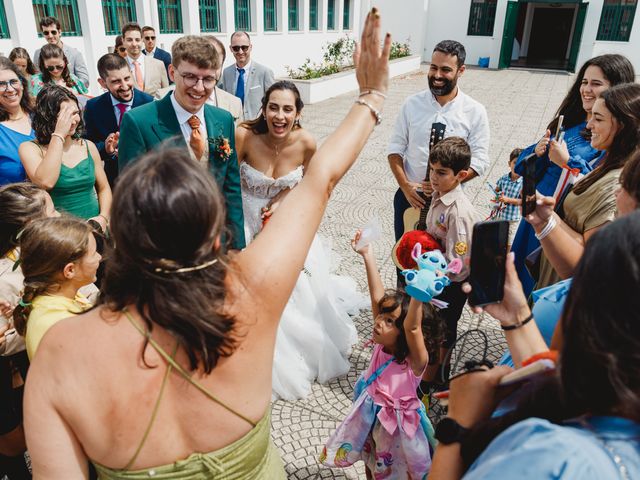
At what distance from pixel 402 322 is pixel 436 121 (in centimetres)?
184

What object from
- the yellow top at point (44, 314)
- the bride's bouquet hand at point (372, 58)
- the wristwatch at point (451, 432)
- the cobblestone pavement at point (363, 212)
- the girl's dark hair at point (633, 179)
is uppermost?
the bride's bouquet hand at point (372, 58)

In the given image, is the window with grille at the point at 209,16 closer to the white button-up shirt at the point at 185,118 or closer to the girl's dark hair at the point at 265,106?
the girl's dark hair at the point at 265,106

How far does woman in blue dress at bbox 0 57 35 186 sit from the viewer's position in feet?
10.5

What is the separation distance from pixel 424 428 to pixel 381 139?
7841mm

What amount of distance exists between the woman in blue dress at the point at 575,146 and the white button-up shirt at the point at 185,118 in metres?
2.08

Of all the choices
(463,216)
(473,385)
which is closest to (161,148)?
(473,385)

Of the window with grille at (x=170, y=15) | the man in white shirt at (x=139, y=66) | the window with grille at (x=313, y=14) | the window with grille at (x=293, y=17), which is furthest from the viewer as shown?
the window with grille at (x=313, y=14)

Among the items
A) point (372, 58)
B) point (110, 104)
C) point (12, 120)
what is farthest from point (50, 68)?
point (372, 58)

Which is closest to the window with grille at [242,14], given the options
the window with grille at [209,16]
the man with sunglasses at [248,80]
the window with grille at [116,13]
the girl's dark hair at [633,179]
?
the window with grille at [209,16]

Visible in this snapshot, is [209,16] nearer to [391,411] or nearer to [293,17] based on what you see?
[293,17]

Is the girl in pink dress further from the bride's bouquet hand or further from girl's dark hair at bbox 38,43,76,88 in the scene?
girl's dark hair at bbox 38,43,76,88

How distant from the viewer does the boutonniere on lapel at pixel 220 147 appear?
113 inches

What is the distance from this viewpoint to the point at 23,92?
3.52 metres

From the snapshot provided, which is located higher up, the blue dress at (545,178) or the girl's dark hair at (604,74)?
the girl's dark hair at (604,74)
